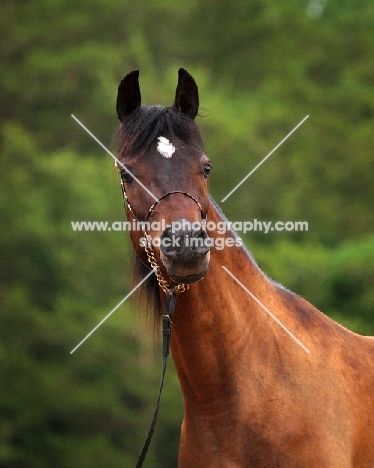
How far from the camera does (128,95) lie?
4805mm

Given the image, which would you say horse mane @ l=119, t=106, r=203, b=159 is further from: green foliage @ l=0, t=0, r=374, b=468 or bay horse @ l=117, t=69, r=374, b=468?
green foliage @ l=0, t=0, r=374, b=468

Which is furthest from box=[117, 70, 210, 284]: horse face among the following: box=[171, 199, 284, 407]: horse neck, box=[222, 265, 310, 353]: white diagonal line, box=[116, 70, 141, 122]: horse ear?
box=[222, 265, 310, 353]: white diagonal line

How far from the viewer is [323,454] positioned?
4.45m

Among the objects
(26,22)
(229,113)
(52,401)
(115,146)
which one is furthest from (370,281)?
(115,146)

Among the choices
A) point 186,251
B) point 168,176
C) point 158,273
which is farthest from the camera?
point 158,273

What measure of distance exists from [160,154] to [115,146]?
1.85 ft

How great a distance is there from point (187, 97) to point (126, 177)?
23.7 inches

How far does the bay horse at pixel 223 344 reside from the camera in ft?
14.5

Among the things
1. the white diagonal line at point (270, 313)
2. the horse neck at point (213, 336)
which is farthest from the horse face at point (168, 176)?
the white diagonal line at point (270, 313)

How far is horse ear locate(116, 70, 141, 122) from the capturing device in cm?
474

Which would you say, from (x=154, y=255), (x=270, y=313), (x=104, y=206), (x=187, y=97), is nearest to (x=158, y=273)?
(x=154, y=255)

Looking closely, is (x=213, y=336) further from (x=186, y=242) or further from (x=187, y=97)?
(x=187, y=97)

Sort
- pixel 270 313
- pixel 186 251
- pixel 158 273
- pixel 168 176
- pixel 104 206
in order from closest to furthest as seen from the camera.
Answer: pixel 186 251
pixel 168 176
pixel 158 273
pixel 270 313
pixel 104 206

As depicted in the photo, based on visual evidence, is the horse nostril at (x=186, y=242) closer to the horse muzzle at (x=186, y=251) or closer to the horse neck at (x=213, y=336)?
the horse muzzle at (x=186, y=251)
